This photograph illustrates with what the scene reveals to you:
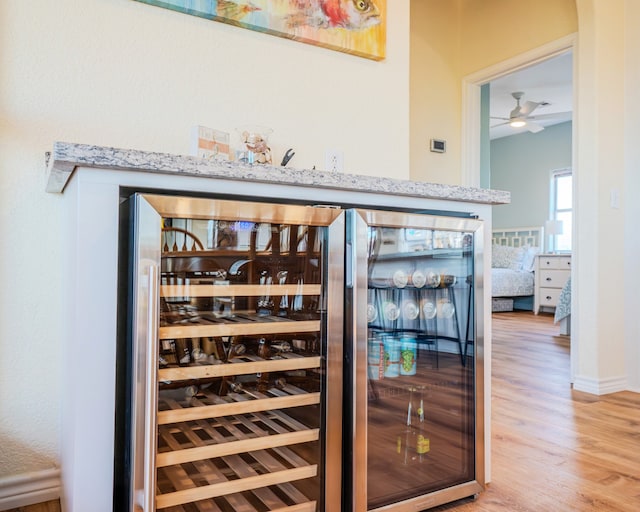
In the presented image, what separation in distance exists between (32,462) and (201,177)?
3.39 feet

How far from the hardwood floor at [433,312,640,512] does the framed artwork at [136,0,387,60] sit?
168 centimetres

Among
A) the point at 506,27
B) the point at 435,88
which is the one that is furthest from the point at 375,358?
the point at 506,27

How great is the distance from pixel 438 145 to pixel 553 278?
395cm

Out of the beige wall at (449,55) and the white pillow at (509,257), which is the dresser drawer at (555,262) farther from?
the beige wall at (449,55)

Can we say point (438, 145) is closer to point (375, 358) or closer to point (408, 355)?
point (408, 355)

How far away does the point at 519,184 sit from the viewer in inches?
330

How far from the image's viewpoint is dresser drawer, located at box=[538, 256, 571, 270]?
259 inches

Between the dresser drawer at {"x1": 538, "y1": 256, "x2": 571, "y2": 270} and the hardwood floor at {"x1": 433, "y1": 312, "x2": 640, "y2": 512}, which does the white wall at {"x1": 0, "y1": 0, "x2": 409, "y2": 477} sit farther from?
the dresser drawer at {"x1": 538, "y1": 256, "x2": 571, "y2": 270}

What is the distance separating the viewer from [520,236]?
328 inches

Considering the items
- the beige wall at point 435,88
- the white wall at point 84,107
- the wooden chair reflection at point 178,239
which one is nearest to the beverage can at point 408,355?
the wooden chair reflection at point 178,239

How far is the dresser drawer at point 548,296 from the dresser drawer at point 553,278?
0.19 ft

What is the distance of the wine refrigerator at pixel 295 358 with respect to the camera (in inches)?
39.5

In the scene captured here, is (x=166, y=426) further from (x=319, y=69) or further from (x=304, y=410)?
(x=319, y=69)

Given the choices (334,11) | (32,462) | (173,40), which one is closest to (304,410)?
(32,462)
